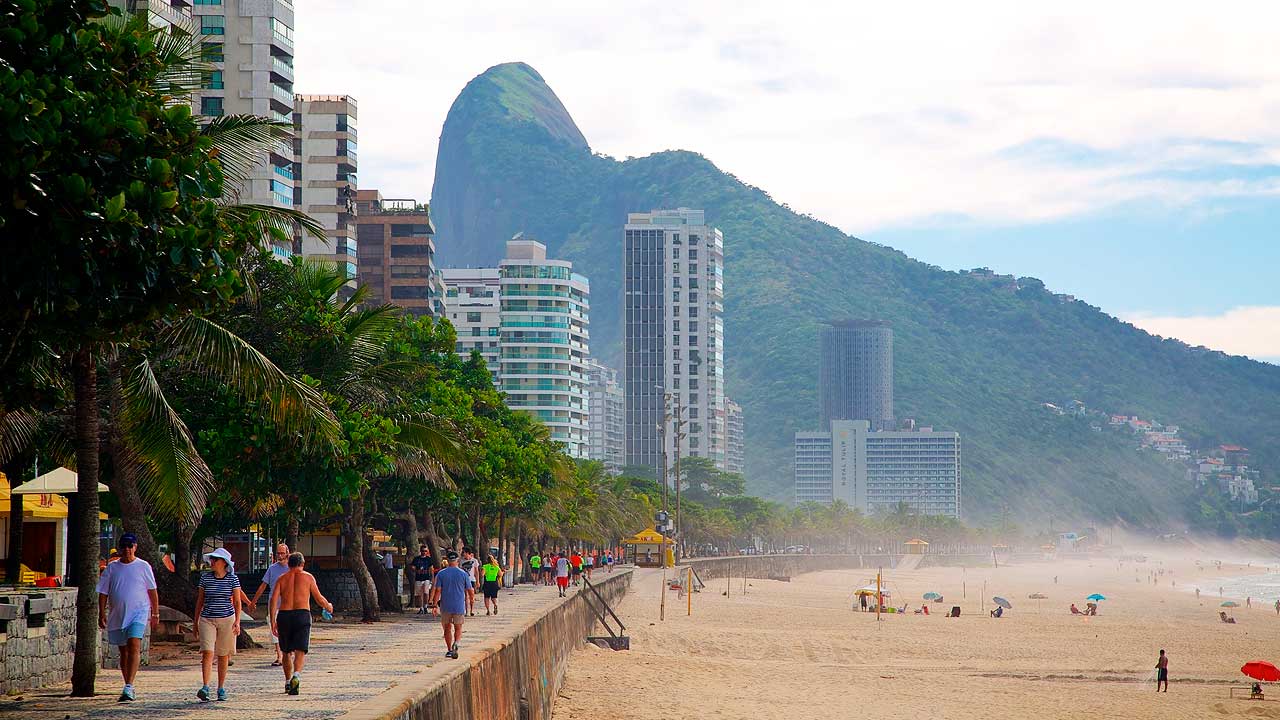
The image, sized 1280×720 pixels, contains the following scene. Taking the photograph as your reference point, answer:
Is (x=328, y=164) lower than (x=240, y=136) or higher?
higher

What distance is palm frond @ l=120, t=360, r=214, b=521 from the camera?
59.6 feet

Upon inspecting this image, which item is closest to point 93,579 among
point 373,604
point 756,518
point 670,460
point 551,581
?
point 373,604

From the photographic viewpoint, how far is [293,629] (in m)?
14.4

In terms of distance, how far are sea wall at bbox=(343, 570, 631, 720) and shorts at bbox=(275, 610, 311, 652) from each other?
1374mm

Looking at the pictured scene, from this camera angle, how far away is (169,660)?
1877 centimetres

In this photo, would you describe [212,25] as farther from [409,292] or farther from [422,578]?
[422,578]

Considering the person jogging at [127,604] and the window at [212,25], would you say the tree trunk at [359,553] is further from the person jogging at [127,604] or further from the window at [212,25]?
the window at [212,25]

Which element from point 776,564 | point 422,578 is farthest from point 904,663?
point 776,564

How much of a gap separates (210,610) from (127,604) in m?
0.84

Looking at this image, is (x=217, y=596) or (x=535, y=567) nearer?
(x=217, y=596)

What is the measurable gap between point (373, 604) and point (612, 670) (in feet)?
18.7

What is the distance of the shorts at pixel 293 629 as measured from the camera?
14.4 metres

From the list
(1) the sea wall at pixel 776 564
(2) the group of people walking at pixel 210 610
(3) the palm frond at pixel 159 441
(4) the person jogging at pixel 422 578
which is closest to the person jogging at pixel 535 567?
(4) the person jogging at pixel 422 578

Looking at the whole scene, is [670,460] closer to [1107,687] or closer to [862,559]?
[862,559]
